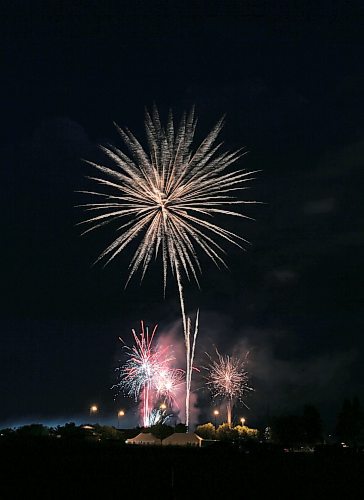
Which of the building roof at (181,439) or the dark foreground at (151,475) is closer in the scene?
the dark foreground at (151,475)

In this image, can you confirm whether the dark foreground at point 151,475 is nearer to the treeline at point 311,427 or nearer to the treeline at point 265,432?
the treeline at point 265,432

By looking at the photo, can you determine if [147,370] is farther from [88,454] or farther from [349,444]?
[349,444]

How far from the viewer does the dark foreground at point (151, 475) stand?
2920 centimetres

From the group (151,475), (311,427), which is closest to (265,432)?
(311,427)

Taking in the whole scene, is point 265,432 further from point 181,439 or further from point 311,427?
point 181,439

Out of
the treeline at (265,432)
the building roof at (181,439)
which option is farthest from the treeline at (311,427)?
the building roof at (181,439)

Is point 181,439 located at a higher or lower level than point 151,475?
higher

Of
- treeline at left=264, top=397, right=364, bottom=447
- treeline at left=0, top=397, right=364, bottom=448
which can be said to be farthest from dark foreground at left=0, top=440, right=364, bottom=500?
treeline at left=264, top=397, right=364, bottom=447

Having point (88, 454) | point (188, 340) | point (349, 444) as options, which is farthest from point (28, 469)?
point (349, 444)

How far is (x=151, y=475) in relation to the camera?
116 ft

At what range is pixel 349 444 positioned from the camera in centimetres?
14488

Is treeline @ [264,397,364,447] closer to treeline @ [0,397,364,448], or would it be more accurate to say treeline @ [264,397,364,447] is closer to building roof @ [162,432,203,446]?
treeline @ [0,397,364,448]

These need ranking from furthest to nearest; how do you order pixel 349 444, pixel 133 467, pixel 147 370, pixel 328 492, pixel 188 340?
pixel 349 444 → pixel 147 370 → pixel 188 340 → pixel 133 467 → pixel 328 492

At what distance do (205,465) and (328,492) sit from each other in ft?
42.6
